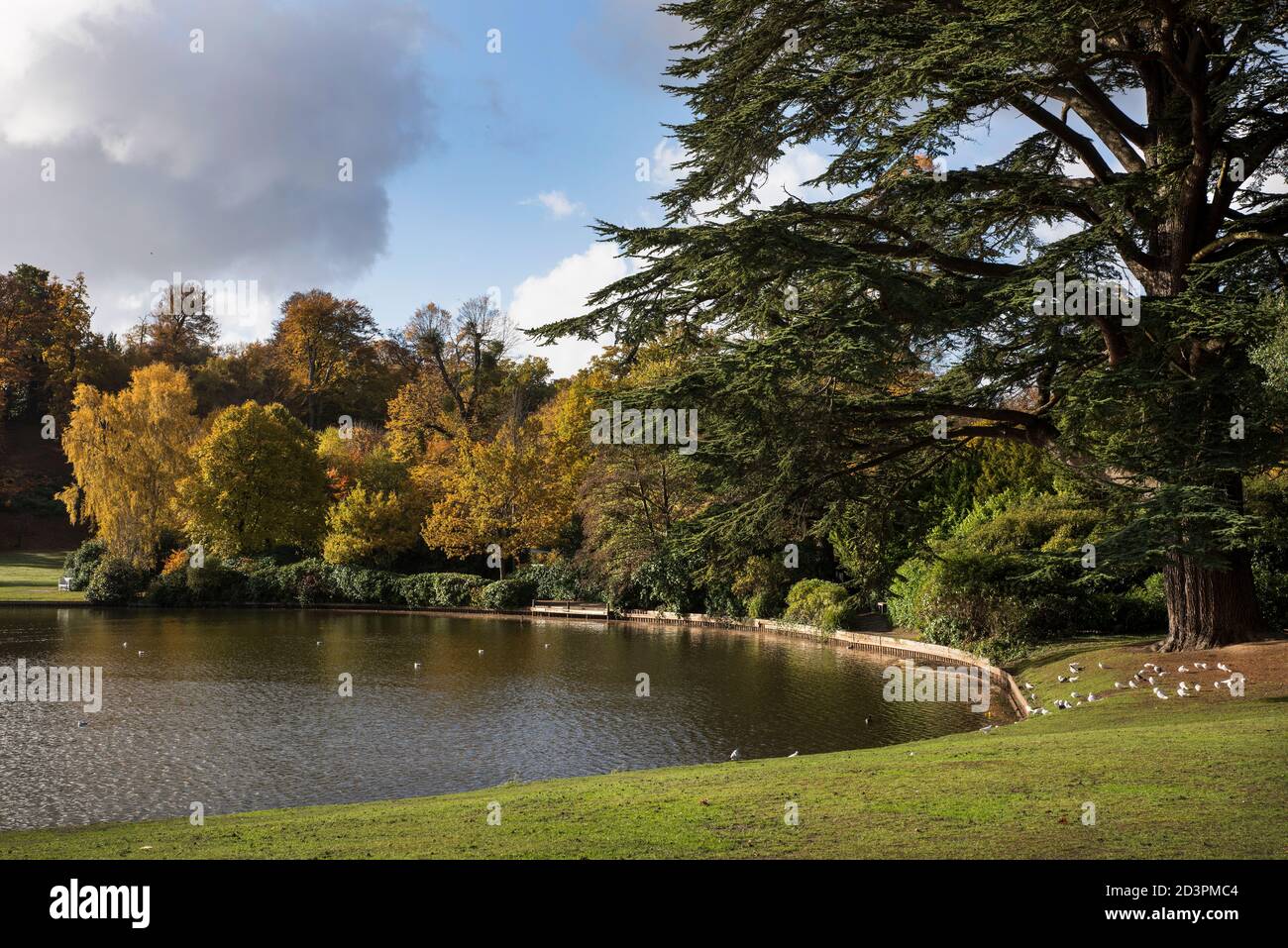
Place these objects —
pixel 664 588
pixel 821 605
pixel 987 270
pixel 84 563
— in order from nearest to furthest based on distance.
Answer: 1. pixel 987 270
2. pixel 821 605
3. pixel 664 588
4. pixel 84 563

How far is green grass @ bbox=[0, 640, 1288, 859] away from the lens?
588cm

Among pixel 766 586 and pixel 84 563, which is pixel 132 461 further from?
pixel 766 586

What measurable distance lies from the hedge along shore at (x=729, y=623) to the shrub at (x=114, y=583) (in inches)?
15.9

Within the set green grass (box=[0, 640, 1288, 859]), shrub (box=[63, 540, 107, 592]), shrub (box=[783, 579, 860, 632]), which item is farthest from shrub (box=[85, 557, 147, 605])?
green grass (box=[0, 640, 1288, 859])

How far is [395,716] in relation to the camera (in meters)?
16.0

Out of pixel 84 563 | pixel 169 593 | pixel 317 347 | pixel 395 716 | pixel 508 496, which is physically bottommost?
pixel 395 716

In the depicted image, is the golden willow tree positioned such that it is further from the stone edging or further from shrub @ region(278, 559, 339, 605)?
shrub @ region(278, 559, 339, 605)

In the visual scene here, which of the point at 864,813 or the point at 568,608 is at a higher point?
the point at 864,813

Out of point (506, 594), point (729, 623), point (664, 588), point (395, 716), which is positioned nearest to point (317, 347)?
point (506, 594)

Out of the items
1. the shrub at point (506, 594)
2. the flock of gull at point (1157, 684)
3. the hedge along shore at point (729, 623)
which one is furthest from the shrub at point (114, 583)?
the flock of gull at point (1157, 684)

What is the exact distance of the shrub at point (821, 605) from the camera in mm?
26094

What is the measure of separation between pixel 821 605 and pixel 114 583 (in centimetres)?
2722
